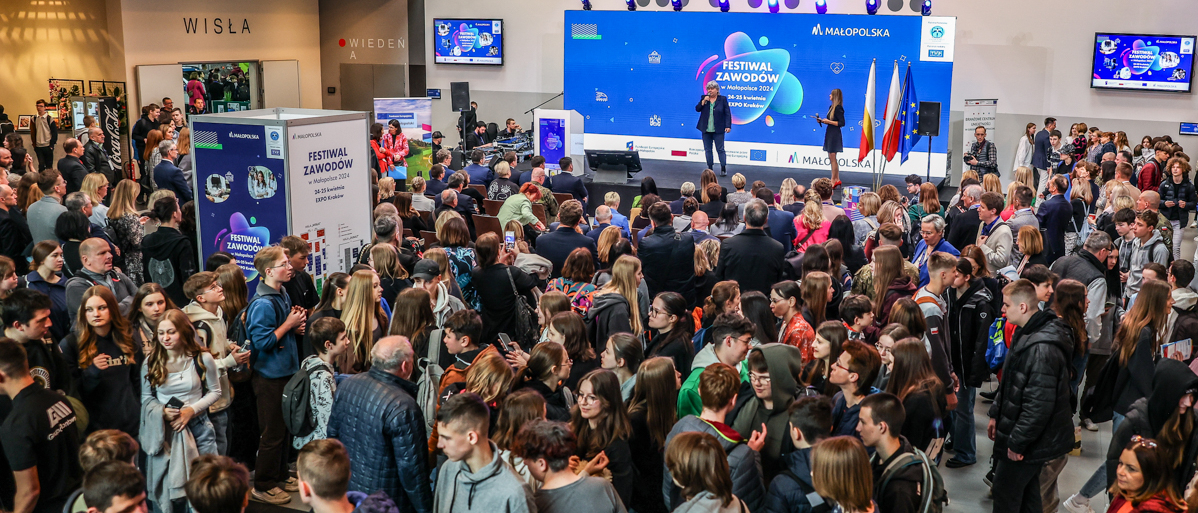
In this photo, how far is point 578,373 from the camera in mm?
4473

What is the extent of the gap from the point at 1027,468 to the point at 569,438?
2660 millimetres

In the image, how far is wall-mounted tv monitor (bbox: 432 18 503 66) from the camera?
62.7 ft

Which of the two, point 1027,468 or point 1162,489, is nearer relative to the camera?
point 1162,489

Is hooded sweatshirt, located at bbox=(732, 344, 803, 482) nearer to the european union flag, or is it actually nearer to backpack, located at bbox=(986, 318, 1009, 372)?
backpack, located at bbox=(986, 318, 1009, 372)

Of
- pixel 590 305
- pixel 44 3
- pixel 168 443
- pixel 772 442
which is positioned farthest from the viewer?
pixel 44 3

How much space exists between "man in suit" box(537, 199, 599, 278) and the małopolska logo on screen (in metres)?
10.5

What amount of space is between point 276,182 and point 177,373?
2731 millimetres

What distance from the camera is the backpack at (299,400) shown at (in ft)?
14.3

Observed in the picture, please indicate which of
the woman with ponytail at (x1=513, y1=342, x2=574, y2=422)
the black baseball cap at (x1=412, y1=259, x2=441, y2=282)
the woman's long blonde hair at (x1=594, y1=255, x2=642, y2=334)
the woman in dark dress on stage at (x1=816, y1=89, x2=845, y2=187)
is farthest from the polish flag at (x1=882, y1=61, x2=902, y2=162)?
the woman with ponytail at (x1=513, y1=342, x2=574, y2=422)

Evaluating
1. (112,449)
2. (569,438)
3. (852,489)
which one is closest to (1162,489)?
(852,489)

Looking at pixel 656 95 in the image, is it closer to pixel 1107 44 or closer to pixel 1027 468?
pixel 1107 44

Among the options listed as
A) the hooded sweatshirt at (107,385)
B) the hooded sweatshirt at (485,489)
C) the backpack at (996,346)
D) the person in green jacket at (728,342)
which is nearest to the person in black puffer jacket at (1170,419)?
the backpack at (996,346)

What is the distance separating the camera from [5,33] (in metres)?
15.9

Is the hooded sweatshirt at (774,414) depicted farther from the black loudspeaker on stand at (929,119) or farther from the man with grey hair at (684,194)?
the black loudspeaker on stand at (929,119)
